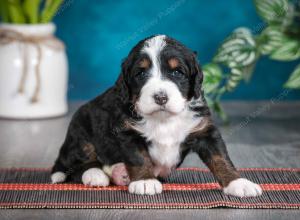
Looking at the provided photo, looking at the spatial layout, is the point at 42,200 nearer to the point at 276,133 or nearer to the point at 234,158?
the point at 234,158

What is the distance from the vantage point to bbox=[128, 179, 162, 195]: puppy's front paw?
3203 millimetres

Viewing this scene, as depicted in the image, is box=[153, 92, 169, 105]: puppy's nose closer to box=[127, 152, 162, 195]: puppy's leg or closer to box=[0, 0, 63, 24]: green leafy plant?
box=[127, 152, 162, 195]: puppy's leg

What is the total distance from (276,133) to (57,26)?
226 cm

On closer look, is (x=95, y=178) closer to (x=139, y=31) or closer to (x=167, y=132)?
(x=167, y=132)

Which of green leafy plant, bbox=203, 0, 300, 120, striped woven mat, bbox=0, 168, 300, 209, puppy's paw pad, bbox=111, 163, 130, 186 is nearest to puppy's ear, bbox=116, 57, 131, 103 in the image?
puppy's paw pad, bbox=111, 163, 130, 186

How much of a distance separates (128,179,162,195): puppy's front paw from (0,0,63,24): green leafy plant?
2753mm

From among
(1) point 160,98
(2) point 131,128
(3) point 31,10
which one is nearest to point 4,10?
(3) point 31,10

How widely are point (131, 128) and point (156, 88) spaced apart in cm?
30

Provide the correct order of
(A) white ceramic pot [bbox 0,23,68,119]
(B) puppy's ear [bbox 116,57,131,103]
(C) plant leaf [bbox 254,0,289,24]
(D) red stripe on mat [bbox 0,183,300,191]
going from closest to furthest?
(B) puppy's ear [bbox 116,57,131,103], (D) red stripe on mat [bbox 0,183,300,191], (C) plant leaf [bbox 254,0,289,24], (A) white ceramic pot [bbox 0,23,68,119]

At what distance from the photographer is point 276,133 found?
5.12 m

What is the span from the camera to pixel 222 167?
3.24 metres

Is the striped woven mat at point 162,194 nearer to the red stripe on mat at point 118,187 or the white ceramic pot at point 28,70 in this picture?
the red stripe on mat at point 118,187

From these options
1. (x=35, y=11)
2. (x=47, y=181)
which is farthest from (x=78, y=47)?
(x=47, y=181)

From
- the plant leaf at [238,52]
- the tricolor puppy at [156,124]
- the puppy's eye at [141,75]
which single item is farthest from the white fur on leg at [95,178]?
the plant leaf at [238,52]
